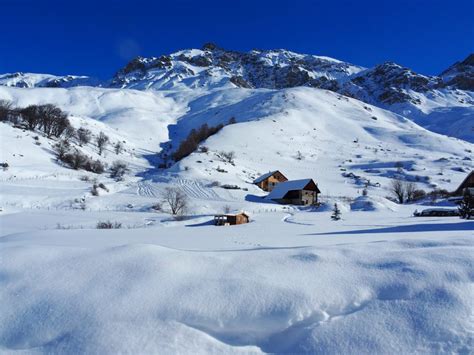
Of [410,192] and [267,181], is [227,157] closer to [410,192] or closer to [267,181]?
[267,181]

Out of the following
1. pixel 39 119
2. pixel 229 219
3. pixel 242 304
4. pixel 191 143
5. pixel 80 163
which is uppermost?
pixel 39 119

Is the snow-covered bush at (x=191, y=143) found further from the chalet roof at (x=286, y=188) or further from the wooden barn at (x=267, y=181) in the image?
the chalet roof at (x=286, y=188)

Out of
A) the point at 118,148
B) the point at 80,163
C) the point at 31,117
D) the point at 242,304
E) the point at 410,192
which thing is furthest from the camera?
the point at 118,148

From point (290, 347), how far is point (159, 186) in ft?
150

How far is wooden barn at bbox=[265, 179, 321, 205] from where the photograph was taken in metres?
50.0

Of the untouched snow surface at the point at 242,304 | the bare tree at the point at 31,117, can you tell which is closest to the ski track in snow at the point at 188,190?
the bare tree at the point at 31,117

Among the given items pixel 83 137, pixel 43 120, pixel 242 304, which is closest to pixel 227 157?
pixel 83 137

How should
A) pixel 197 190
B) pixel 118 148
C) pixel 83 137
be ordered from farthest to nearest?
pixel 118 148, pixel 83 137, pixel 197 190

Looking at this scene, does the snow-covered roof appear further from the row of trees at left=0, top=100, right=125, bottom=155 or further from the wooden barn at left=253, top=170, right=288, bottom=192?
the row of trees at left=0, top=100, right=125, bottom=155

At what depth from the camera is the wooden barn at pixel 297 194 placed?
5000cm

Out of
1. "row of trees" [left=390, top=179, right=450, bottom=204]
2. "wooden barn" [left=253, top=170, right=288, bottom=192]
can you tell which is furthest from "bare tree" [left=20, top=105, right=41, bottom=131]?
"row of trees" [left=390, top=179, right=450, bottom=204]

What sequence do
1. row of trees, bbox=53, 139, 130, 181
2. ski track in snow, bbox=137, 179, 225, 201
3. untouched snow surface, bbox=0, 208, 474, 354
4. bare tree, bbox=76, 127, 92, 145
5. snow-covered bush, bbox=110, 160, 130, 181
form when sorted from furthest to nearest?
bare tree, bbox=76, 127, 92, 145, row of trees, bbox=53, 139, 130, 181, snow-covered bush, bbox=110, 160, 130, 181, ski track in snow, bbox=137, 179, 225, 201, untouched snow surface, bbox=0, 208, 474, 354

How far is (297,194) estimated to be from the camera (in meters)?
50.2

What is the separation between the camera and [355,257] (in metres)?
5.43
